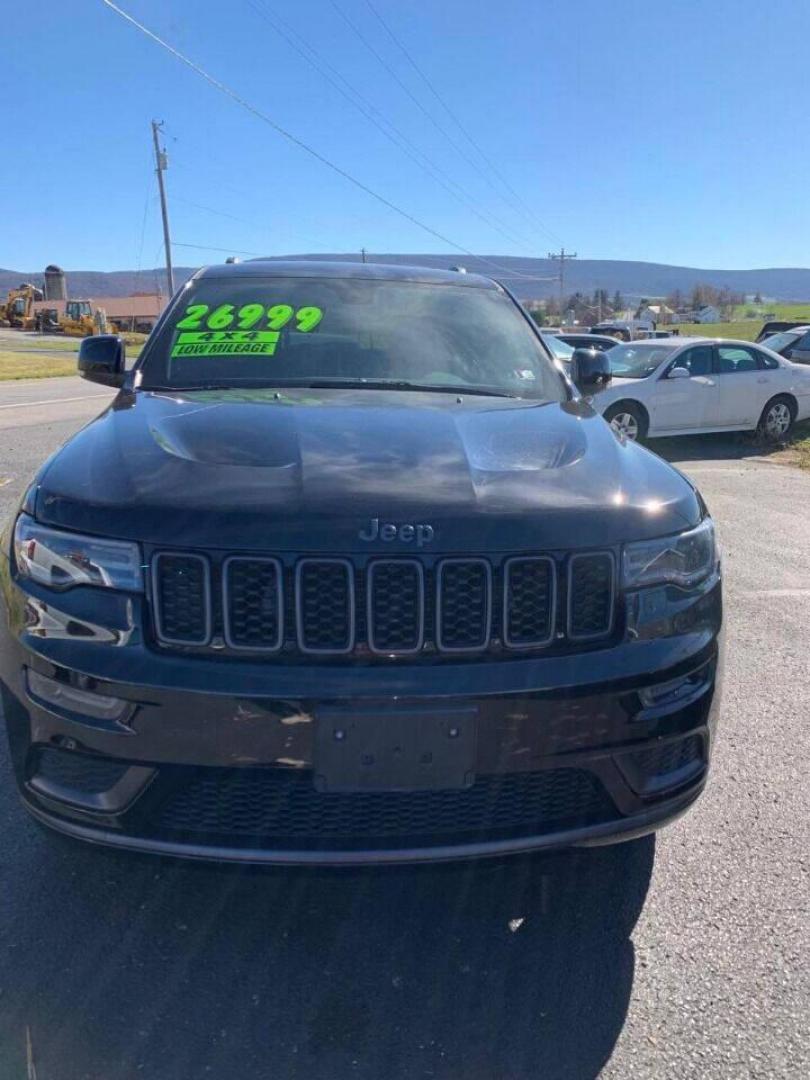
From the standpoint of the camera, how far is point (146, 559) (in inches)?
83.9

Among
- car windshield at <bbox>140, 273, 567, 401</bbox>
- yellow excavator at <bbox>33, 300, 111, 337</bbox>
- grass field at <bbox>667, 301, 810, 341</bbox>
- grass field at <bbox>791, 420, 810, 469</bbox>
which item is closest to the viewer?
car windshield at <bbox>140, 273, 567, 401</bbox>

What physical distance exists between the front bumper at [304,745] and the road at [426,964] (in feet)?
0.33

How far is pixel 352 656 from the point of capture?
209 cm

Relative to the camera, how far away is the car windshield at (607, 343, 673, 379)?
12742mm

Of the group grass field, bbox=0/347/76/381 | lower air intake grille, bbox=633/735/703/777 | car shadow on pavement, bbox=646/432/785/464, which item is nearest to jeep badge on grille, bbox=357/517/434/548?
lower air intake grille, bbox=633/735/703/777

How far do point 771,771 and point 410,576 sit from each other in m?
2.00

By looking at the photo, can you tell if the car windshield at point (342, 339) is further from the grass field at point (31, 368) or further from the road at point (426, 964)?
the grass field at point (31, 368)

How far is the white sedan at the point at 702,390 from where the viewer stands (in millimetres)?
12250

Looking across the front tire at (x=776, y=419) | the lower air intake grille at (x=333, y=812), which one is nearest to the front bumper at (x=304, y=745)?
the lower air intake grille at (x=333, y=812)

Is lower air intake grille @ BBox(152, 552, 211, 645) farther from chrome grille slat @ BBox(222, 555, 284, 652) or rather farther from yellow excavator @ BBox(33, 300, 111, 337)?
yellow excavator @ BBox(33, 300, 111, 337)

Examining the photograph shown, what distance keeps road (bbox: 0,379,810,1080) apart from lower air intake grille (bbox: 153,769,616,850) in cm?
9

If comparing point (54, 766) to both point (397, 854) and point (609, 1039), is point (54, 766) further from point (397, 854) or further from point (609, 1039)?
point (609, 1039)

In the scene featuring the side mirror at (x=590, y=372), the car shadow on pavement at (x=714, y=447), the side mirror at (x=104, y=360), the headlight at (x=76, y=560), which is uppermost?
the side mirror at (x=104, y=360)

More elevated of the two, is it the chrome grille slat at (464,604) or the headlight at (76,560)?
the headlight at (76,560)
